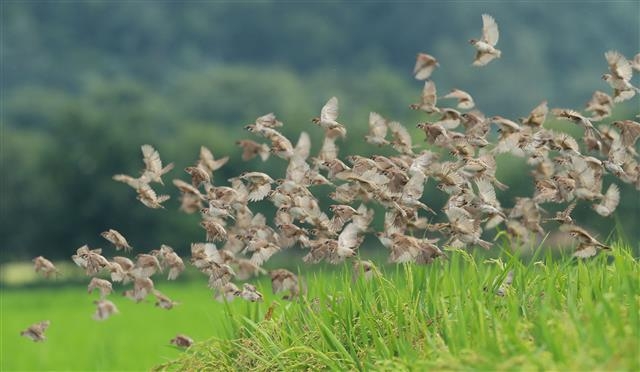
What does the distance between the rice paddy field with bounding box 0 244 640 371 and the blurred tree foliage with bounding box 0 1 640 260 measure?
3498 centimetres

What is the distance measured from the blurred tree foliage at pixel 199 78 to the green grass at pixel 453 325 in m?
35.0

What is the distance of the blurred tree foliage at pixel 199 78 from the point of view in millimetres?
51156

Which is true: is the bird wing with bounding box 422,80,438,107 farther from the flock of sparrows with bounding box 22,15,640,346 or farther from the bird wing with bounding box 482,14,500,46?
the bird wing with bounding box 482,14,500,46

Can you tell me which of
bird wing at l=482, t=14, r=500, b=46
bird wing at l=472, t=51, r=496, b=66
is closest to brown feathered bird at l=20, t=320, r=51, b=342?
bird wing at l=472, t=51, r=496, b=66

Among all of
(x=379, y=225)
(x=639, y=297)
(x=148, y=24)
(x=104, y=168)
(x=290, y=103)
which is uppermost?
(x=148, y=24)

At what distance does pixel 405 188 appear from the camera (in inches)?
325

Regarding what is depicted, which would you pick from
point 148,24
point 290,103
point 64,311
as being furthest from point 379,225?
point 148,24

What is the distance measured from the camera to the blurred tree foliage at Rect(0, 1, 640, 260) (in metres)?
51.2

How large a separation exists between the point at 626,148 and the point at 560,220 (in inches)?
35.3

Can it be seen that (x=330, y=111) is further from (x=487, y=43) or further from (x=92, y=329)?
(x=92, y=329)

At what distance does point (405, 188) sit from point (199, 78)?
263 ft

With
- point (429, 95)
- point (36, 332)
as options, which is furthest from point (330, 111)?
point (36, 332)

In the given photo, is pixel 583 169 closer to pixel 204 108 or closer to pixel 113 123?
pixel 113 123

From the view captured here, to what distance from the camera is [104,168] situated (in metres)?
51.0
